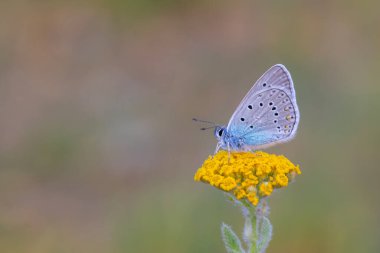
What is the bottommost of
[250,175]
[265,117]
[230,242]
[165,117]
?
[165,117]

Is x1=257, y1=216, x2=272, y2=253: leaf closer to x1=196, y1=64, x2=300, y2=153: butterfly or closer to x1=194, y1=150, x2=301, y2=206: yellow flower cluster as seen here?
x1=194, y1=150, x2=301, y2=206: yellow flower cluster

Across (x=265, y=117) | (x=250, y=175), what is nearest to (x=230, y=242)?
(x=250, y=175)

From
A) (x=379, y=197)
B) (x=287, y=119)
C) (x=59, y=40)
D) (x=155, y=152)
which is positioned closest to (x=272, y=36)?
(x=155, y=152)

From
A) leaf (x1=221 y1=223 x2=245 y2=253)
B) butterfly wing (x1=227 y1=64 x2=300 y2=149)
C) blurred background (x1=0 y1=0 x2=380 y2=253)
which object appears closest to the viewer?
leaf (x1=221 y1=223 x2=245 y2=253)

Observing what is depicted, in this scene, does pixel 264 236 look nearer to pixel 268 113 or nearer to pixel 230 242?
pixel 230 242

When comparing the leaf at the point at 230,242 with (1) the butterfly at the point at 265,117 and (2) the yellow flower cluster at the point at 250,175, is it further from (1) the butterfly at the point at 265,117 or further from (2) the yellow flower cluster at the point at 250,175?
(1) the butterfly at the point at 265,117

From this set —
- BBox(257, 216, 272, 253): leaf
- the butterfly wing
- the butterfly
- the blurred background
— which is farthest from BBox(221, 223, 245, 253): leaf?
the blurred background

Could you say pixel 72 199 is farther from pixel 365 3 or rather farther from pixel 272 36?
pixel 365 3
